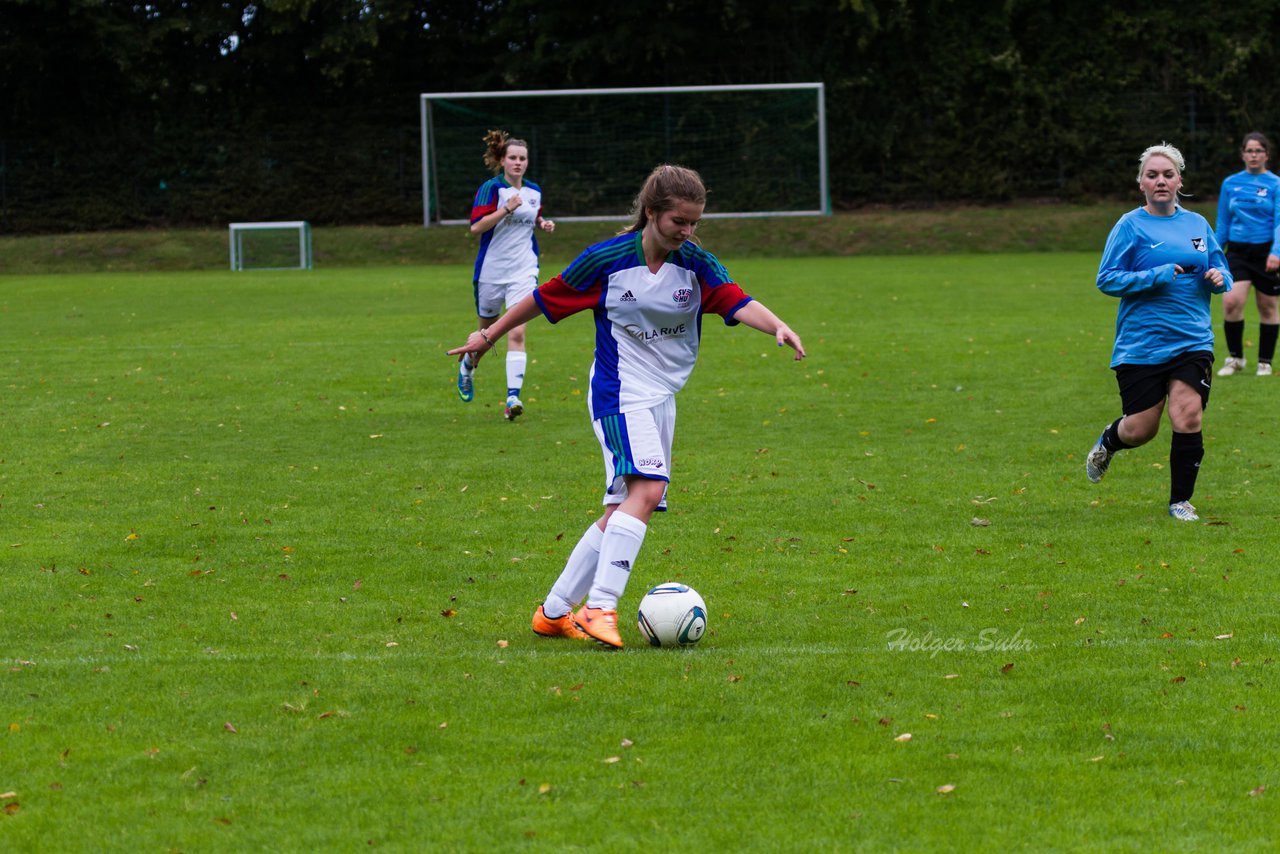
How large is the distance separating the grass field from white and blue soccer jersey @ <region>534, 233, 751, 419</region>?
1.03 meters

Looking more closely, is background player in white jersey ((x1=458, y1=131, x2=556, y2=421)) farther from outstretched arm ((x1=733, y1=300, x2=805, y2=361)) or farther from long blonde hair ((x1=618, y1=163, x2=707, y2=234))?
long blonde hair ((x1=618, y1=163, x2=707, y2=234))

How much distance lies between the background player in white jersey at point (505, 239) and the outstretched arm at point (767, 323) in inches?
260

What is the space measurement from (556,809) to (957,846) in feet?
3.50

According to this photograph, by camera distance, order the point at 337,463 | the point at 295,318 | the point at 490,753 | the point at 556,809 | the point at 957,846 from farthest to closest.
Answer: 1. the point at 295,318
2. the point at 337,463
3. the point at 490,753
4. the point at 556,809
5. the point at 957,846

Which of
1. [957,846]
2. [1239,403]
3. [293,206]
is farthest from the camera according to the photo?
[293,206]

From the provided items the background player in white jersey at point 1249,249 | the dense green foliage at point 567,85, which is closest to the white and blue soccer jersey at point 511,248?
the background player in white jersey at point 1249,249

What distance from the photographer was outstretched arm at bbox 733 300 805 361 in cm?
598

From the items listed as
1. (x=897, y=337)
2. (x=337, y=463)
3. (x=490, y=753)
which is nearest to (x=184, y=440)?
(x=337, y=463)

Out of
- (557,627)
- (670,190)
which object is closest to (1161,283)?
(670,190)

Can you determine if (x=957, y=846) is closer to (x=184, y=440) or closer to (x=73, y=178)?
(x=184, y=440)

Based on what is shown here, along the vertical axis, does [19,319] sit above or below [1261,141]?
below

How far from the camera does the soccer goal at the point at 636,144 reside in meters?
33.8

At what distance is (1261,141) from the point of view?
1280cm

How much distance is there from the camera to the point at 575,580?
6.26 m
